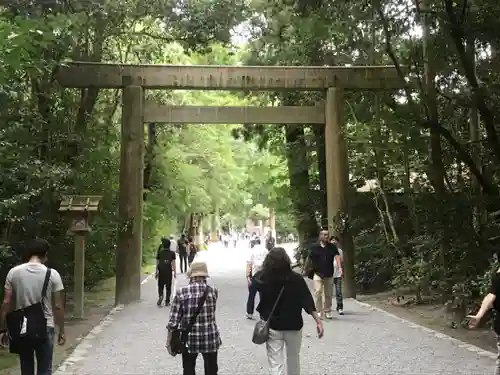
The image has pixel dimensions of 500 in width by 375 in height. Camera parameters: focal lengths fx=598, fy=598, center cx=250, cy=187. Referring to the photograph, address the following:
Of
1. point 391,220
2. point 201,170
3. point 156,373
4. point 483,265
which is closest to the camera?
point 156,373

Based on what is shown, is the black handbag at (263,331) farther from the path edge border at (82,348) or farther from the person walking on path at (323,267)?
the person walking on path at (323,267)

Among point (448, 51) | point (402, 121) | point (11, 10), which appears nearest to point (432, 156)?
point (402, 121)

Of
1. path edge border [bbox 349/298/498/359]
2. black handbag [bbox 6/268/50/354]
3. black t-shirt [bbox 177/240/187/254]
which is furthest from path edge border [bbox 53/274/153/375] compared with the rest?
black t-shirt [bbox 177/240/187/254]

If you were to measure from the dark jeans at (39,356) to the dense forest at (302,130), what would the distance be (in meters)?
3.22

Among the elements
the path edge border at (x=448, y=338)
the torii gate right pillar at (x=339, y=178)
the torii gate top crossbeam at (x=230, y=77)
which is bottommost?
the path edge border at (x=448, y=338)

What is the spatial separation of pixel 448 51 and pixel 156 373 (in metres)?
7.13

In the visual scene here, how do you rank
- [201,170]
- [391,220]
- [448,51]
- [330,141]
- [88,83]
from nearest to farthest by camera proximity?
[448,51] < [88,83] < [330,141] < [391,220] < [201,170]

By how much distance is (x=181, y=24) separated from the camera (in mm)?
15289

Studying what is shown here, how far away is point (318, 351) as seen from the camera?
8305mm

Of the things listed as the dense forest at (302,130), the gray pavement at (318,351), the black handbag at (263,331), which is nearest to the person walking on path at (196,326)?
the black handbag at (263,331)

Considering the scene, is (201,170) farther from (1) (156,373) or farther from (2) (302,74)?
(1) (156,373)

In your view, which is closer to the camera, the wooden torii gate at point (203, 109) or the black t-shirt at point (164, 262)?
the black t-shirt at point (164, 262)

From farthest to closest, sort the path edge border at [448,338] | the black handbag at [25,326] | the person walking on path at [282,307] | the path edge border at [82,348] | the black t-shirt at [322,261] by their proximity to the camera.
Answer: the black t-shirt at [322,261] < the path edge border at [448,338] < the path edge border at [82,348] < the person walking on path at [282,307] < the black handbag at [25,326]

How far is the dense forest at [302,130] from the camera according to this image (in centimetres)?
927
